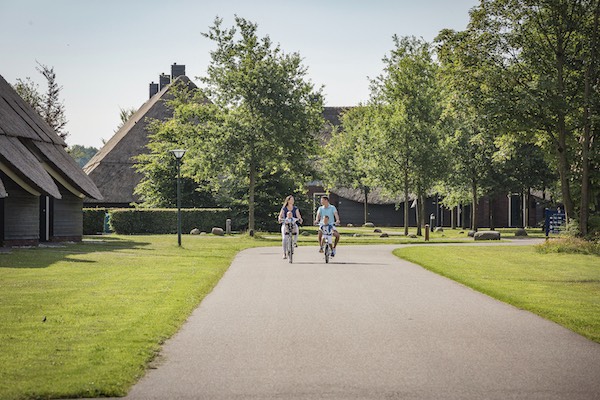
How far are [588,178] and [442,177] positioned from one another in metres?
18.8

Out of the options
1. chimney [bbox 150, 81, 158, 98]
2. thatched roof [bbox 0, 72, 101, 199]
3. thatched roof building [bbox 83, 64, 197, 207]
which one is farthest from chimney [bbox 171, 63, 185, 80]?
thatched roof [bbox 0, 72, 101, 199]

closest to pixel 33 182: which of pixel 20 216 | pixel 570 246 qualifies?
pixel 20 216

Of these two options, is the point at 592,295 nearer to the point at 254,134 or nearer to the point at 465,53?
the point at 465,53

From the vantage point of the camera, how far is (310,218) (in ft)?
248

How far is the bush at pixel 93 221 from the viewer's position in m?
50.3

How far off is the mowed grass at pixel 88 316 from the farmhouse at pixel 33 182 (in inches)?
234

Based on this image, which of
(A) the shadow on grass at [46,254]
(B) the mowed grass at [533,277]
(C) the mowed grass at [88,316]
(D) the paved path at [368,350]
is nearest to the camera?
(D) the paved path at [368,350]

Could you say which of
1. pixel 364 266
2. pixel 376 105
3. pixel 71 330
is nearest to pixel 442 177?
pixel 376 105

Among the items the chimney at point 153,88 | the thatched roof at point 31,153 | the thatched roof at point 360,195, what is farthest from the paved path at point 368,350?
the chimney at point 153,88

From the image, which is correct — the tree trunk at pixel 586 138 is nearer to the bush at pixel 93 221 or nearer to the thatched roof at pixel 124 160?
the bush at pixel 93 221

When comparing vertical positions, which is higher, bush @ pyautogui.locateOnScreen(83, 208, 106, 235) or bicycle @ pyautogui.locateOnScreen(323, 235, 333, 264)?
bush @ pyautogui.locateOnScreen(83, 208, 106, 235)

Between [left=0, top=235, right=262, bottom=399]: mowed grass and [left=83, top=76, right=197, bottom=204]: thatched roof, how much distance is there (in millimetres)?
38988

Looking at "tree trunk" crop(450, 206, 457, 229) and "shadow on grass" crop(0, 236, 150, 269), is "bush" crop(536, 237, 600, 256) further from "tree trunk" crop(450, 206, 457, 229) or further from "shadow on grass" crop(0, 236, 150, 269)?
"tree trunk" crop(450, 206, 457, 229)

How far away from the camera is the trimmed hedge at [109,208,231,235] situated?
52000 millimetres
